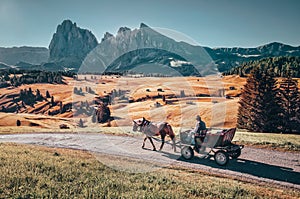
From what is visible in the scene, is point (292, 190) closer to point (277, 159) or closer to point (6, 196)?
point (277, 159)

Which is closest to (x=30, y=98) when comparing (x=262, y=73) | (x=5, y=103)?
(x=5, y=103)

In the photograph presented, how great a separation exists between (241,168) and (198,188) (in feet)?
20.8

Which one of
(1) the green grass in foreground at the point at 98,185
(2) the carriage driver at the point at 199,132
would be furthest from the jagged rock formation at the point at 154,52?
(1) the green grass in foreground at the point at 98,185

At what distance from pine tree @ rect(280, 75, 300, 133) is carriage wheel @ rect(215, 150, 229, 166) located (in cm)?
4022

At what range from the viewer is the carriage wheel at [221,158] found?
15.9 metres

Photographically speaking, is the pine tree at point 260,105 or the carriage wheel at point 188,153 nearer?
the carriage wheel at point 188,153

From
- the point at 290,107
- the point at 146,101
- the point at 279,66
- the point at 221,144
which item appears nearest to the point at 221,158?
the point at 221,144

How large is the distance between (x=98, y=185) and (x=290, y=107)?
55426 mm

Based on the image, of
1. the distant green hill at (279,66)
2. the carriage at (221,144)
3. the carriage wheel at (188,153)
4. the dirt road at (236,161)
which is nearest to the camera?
the dirt road at (236,161)

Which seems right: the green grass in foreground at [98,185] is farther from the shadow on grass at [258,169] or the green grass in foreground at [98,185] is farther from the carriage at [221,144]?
the carriage at [221,144]

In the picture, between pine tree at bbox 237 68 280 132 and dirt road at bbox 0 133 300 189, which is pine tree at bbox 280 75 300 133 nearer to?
pine tree at bbox 237 68 280 132

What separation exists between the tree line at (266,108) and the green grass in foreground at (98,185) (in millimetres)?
41344

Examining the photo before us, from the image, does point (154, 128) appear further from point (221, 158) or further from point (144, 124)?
point (221, 158)

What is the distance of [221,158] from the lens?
16094 mm
